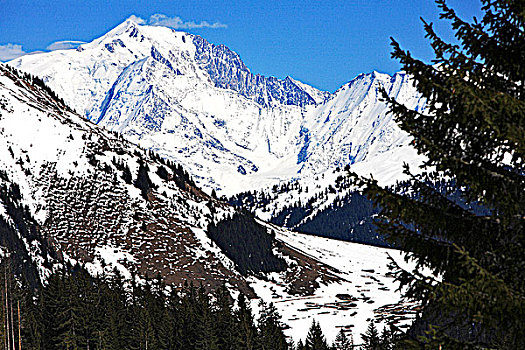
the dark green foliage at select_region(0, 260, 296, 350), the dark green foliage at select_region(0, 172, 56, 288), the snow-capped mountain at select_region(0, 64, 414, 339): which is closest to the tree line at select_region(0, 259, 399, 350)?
the dark green foliage at select_region(0, 260, 296, 350)

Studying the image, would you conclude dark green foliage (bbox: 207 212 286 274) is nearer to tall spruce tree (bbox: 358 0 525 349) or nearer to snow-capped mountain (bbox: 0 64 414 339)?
snow-capped mountain (bbox: 0 64 414 339)

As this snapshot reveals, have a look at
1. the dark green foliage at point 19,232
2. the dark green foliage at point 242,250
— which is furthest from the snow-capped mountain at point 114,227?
the dark green foliage at point 242,250

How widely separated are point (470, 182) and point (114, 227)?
167719 mm

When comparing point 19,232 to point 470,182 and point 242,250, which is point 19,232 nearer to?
point 242,250

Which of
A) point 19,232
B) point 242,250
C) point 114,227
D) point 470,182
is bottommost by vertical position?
point 470,182

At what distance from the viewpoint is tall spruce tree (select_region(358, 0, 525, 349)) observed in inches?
359

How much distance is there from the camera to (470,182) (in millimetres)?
9766

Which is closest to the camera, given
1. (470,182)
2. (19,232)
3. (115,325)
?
(470,182)

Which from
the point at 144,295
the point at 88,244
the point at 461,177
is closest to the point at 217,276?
the point at 88,244

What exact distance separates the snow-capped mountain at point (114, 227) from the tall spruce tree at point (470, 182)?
408ft

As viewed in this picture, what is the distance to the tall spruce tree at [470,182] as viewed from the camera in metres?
9.11

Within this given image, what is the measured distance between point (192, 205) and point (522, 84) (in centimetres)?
19232

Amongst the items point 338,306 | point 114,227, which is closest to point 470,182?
point 338,306

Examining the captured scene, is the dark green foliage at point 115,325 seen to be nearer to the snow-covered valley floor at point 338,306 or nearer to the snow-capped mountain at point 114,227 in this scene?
the snow-covered valley floor at point 338,306
